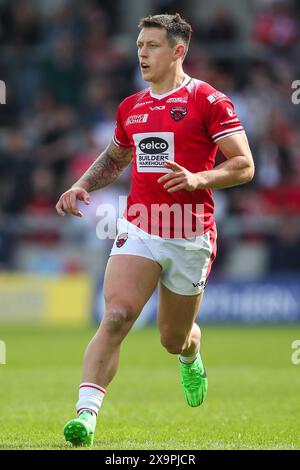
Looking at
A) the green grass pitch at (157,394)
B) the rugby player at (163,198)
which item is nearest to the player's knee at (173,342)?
the rugby player at (163,198)

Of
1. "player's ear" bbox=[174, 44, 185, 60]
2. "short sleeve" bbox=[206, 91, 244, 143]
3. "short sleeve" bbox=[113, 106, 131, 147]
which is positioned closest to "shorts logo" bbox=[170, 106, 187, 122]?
"short sleeve" bbox=[206, 91, 244, 143]

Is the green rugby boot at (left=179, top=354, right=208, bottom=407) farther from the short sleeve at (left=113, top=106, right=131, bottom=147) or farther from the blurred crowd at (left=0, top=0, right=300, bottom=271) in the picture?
the blurred crowd at (left=0, top=0, right=300, bottom=271)

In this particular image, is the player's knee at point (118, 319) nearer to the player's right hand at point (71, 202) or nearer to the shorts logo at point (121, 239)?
the shorts logo at point (121, 239)

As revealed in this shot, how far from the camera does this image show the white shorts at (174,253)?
815 centimetres

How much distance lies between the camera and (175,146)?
8.14 m

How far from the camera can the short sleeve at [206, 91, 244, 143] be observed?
800cm

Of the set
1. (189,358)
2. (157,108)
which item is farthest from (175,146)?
(189,358)

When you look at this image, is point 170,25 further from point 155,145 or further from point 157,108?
point 155,145

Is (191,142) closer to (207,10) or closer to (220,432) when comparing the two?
(220,432)

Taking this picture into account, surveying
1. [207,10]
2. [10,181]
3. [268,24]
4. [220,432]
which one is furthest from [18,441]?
[207,10]

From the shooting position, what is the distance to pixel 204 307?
1908cm

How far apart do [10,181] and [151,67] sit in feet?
40.4

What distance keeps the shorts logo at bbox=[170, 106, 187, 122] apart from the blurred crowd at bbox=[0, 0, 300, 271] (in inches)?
423

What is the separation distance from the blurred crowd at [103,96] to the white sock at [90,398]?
441 inches
